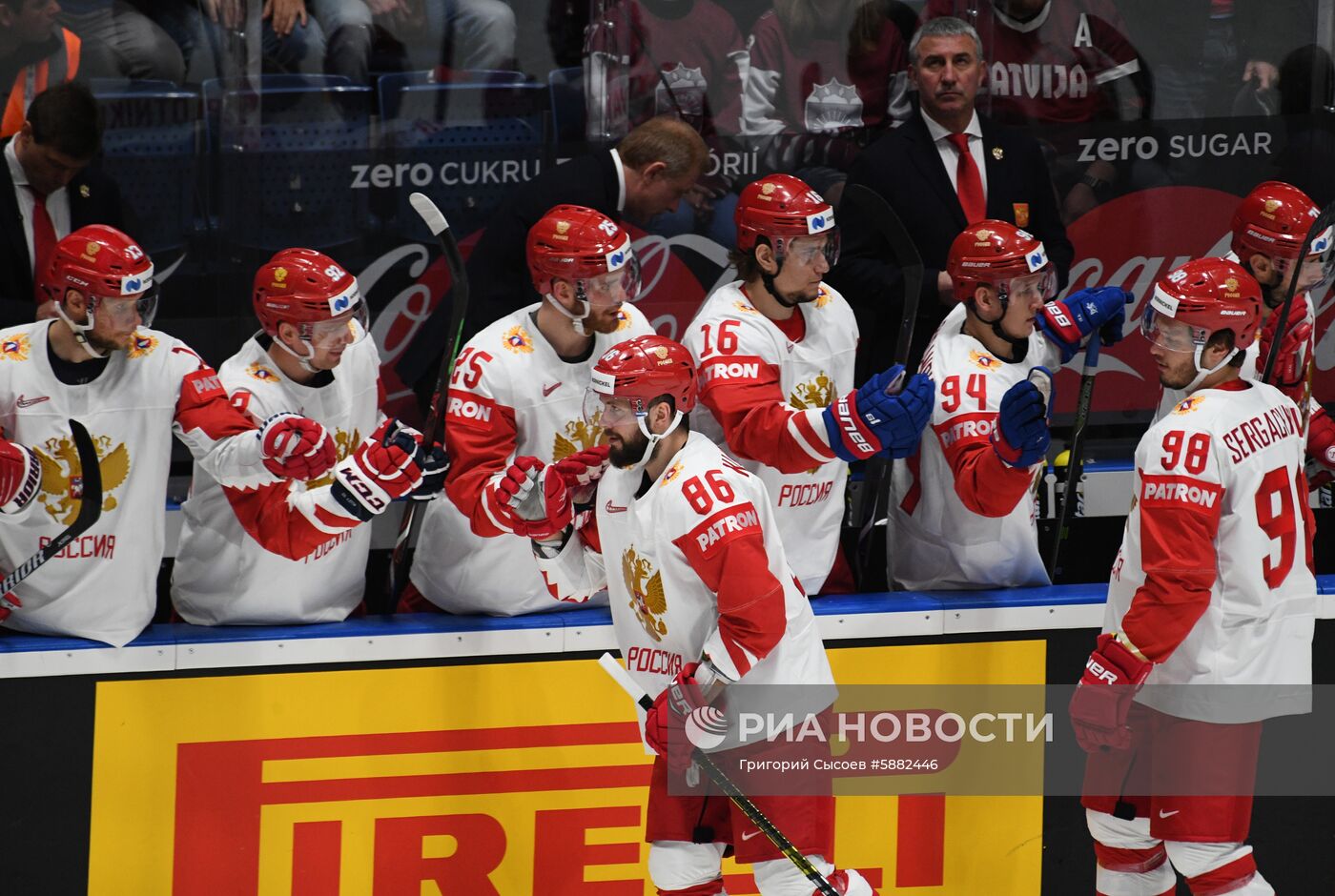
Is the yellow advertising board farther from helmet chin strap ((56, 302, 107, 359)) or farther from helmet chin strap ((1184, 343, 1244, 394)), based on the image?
helmet chin strap ((1184, 343, 1244, 394))

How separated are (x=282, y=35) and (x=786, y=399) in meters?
2.04

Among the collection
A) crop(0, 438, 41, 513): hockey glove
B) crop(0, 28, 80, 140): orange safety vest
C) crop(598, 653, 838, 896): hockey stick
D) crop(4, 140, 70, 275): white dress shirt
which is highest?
crop(0, 28, 80, 140): orange safety vest

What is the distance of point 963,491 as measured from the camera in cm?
454

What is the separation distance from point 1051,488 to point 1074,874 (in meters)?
1.28

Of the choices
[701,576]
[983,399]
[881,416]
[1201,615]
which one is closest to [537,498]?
[701,576]

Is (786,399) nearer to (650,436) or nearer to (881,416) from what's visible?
(881,416)

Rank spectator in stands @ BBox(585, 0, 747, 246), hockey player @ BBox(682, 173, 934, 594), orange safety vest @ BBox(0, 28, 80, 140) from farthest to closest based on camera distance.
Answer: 1. spectator in stands @ BBox(585, 0, 747, 246)
2. orange safety vest @ BBox(0, 28, 80, 140)
3. hockey player @ BBox(682, 173, 934, 594)

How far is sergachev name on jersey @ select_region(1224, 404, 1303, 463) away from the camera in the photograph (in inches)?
158

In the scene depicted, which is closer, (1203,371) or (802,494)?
(1203,371)

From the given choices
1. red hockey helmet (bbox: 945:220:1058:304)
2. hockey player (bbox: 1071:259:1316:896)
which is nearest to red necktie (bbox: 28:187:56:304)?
red hockey helmet (bbox: 945:220:1058:304)

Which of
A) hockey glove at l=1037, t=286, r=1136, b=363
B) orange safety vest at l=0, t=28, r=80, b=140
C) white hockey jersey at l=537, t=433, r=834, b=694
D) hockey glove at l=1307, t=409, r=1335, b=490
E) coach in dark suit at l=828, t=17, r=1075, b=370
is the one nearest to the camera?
white hockey jersey at l=537, t=433, r=834, b=694

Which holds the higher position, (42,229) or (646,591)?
(42,229)

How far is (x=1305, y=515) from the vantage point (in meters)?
4.27

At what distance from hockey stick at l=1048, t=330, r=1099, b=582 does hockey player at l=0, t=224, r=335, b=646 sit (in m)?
1.96
